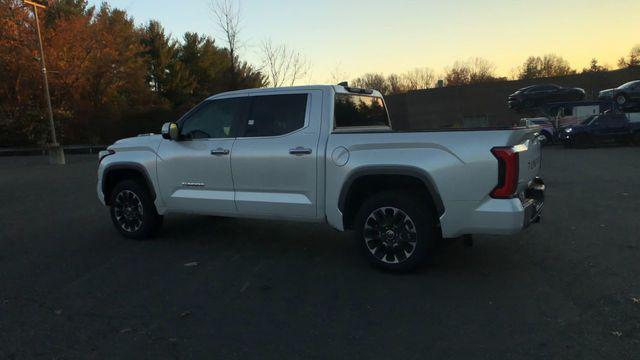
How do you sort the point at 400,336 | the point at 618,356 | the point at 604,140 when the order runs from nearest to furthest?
the point at 618,356 → the point at 400,336 → the point at 604,140

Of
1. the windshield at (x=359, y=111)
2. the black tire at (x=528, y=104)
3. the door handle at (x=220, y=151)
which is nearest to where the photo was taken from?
the windshield at (x=359, y=111)

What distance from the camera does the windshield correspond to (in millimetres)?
5824

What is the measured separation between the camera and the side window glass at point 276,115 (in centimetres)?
571

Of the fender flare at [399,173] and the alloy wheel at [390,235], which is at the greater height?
the fender flare at [399,173]

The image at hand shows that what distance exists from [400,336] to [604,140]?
81.8 ft

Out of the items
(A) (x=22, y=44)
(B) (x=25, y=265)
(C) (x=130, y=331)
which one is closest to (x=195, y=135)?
(B) (x=25, y=265)

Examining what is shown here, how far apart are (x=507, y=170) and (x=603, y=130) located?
22875 mm

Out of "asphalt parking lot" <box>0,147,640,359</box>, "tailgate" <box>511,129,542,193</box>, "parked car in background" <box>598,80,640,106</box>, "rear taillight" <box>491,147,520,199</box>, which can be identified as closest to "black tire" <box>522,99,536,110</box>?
"parked car in background" <box>598,80,640,106</box>

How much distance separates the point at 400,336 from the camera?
3.77m

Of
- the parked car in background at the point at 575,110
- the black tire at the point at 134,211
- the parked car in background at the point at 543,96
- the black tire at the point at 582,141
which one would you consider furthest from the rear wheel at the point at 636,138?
the black tire at the point at 134,211

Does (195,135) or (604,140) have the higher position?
(195,135)

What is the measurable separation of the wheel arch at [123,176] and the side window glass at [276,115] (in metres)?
1.70

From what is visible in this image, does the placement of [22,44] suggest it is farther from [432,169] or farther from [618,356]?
[618,356]

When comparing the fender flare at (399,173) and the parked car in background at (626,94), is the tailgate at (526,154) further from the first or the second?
the parked car in background at (626,94)
